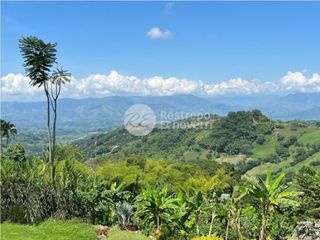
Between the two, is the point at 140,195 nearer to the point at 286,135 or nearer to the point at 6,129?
the point at 6,129

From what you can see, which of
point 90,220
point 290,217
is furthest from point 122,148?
point 90,220

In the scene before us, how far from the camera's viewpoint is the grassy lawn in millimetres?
19703

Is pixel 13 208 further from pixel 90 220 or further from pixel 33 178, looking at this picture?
pixel 90 220

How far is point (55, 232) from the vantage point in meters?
20.3

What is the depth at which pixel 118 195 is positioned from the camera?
30.3m

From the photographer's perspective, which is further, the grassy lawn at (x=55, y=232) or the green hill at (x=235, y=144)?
the green hill at (x=235, y=144)

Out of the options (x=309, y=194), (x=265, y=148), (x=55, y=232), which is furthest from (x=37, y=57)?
(x=265, y=148)

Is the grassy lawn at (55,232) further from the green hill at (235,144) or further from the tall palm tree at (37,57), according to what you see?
the green hill at (235,144)

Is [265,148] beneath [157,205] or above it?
beneath

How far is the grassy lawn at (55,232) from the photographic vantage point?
19703 mm

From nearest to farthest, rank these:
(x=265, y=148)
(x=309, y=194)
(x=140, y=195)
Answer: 1. (x=140, y=195)
2. (x=309, y=194)
3. (x=265, y=148)

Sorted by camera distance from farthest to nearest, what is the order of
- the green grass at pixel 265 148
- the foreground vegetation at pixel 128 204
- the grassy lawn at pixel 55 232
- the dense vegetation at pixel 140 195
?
the green grass at pixel 265 148 < the dense vegetation at pixel 140 195 < the grassy lawn at pixel 55 232 < the foreground vegetation at pixel 128 204

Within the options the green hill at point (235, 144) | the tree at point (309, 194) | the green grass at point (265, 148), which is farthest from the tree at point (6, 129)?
the green grass at point (265, 148)

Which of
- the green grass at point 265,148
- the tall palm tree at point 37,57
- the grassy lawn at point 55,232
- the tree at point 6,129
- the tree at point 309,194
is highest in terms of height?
the tall palm tree at point 37,57
